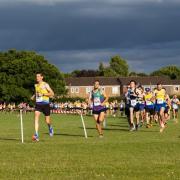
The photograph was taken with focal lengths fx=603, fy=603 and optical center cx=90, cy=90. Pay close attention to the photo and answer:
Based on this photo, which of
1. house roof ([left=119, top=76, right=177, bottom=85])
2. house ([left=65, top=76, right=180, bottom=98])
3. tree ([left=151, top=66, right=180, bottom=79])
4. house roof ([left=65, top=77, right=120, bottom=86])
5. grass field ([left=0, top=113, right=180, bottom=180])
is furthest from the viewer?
tree ([left=151, top=66, right=180, bottom=79])

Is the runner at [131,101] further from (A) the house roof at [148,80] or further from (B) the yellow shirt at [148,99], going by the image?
(A) the house roof at [148,80]

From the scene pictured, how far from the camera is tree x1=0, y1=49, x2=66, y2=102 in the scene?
327 ft

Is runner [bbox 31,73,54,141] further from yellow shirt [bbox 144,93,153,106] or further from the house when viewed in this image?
the house

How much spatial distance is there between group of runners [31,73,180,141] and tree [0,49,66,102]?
66.2 meters

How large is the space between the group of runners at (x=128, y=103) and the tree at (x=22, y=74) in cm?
6618

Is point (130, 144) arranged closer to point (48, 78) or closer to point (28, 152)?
point (28, 152)

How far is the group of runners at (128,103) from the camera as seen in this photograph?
19.9 metres

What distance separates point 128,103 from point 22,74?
76004 mm

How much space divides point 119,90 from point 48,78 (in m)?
69.7

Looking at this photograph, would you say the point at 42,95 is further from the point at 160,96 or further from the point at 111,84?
the point at 111,84

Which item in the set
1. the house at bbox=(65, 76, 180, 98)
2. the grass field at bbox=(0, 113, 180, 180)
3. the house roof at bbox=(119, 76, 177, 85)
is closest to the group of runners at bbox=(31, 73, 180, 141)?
the grass field at bbox=(0, 113, 180, 180)

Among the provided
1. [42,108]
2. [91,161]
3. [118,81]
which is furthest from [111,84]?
[91,161]

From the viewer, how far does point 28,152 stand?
577 inches

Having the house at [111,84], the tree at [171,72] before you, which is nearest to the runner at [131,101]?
the house at [111,84]
